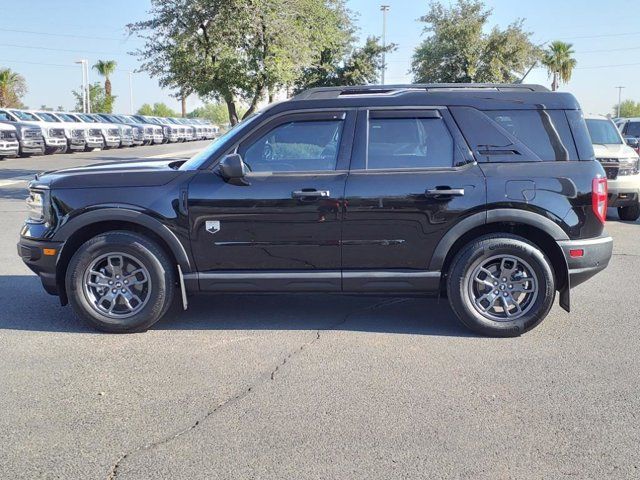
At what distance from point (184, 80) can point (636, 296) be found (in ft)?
37.4

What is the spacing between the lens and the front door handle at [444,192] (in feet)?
16.1

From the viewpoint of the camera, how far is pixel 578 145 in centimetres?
504

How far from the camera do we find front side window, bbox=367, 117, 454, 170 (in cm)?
505

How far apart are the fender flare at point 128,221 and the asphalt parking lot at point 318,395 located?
74 cm

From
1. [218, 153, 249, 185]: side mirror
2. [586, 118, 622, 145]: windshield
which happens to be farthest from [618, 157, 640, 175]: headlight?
[218, 153, 249, 185]: side mirror

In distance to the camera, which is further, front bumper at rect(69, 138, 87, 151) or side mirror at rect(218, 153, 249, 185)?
front bumper at rect(69, 138, 87, 151)

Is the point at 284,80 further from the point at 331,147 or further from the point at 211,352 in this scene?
the point at 211,352

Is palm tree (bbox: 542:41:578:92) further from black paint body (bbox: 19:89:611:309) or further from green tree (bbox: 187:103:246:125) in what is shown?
green tree (bbox: 187:103:246:125)

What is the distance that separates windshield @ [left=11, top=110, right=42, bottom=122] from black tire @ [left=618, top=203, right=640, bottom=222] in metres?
23.0

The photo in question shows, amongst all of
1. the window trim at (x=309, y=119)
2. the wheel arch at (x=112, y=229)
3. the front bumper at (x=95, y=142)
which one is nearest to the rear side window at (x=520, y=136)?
the window trim at (x=309, y=119)

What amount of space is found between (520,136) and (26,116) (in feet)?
84.5

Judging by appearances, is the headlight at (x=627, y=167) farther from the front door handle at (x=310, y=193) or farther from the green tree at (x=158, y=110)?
the green tree at (x=158, y=110)

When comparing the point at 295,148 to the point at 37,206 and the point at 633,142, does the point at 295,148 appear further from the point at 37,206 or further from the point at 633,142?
the point at 633,142

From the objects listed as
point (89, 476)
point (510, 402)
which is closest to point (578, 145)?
point (510, 402)
